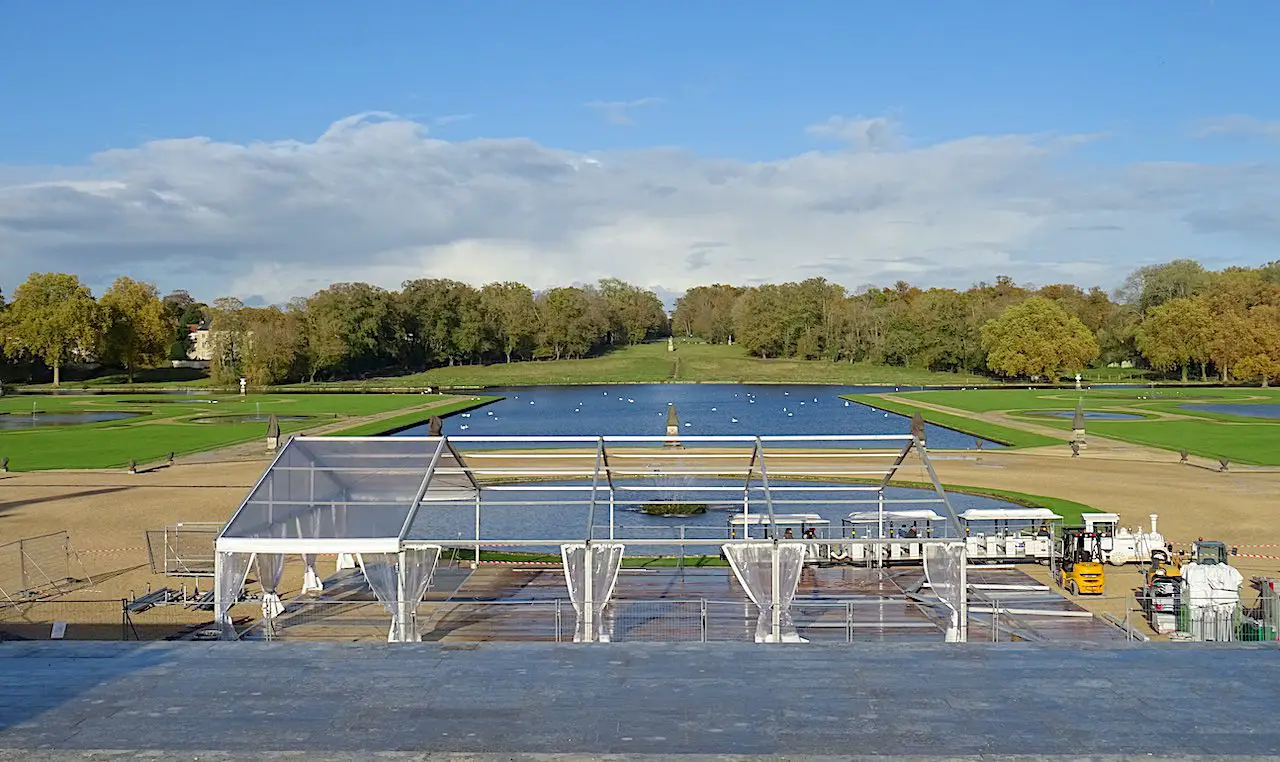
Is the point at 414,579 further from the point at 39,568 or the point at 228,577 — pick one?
the point at 39,568

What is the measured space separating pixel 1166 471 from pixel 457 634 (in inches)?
1313

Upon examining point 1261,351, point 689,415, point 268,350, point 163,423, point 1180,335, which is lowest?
point 689,415

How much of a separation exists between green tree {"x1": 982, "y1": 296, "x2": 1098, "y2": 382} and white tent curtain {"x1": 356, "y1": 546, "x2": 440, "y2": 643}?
108 metres

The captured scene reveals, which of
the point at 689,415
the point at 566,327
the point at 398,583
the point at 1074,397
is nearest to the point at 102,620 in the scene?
the point at 398,583

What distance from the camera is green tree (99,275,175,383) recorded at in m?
124

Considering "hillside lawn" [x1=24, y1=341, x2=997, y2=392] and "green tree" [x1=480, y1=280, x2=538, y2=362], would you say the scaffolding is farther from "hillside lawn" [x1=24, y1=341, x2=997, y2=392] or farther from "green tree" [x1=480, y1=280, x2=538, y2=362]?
"green tree" [x1=480, y1=280, x2=538, y2=362]

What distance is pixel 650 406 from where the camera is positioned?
90812 millimetres

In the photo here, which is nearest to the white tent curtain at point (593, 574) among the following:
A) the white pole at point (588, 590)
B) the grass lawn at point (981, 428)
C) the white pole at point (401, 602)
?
the white pole at point (588, 590)

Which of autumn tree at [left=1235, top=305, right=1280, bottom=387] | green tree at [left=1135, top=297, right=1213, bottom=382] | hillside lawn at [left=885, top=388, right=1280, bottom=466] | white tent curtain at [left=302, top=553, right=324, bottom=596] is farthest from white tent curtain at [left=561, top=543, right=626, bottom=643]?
green tree at [left=1135, top=297, right=1213, bottom=382]

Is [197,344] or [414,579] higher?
[197,344]

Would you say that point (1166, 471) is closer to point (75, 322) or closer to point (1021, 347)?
point (1021, 347)

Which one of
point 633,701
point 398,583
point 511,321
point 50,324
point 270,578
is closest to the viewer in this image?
point 633,701

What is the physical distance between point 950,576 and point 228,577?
36.7 ft

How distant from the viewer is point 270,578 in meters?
18.9
